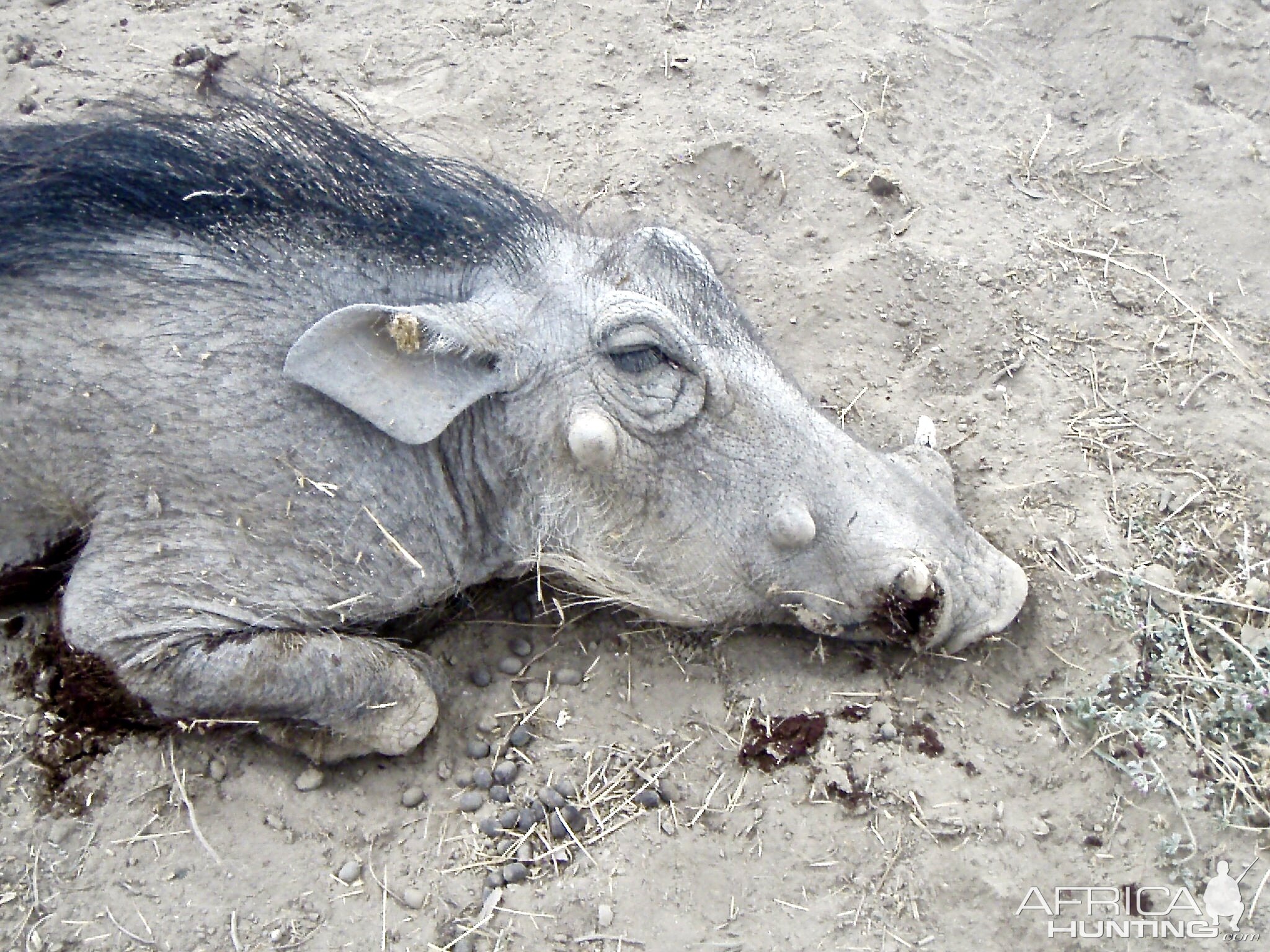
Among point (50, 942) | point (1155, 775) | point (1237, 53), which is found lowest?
point (50, 942)

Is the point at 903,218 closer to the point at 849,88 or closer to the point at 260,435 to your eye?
the point at 849,88

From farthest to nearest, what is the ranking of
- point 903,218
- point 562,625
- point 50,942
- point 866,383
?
point 903,218 < point 866,383 < point 562,625 < point 50,942

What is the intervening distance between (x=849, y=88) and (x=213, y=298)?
3.95 metres

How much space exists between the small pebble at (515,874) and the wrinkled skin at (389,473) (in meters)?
0.57

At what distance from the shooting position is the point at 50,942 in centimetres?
312

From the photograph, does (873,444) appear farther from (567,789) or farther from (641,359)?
(567,789)

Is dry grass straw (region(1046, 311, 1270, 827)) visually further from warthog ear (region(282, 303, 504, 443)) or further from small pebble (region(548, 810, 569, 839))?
warthog ear (region(282, 303, 504, 443))

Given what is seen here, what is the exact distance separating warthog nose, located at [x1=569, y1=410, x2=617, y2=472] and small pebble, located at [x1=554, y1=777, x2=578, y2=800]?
1.06 m

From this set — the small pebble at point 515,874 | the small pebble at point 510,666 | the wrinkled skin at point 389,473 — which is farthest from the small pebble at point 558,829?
the small pebble at point 510,666

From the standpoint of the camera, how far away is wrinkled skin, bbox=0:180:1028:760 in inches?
136

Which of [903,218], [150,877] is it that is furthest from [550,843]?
[903,218]

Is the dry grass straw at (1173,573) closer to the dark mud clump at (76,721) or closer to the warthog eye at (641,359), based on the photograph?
the warthog eye at (641,359)

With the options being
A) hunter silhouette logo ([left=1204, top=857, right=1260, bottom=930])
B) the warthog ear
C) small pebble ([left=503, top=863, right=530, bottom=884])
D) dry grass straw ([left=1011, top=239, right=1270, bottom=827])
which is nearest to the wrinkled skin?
the warthog ear

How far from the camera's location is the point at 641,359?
140 inches
